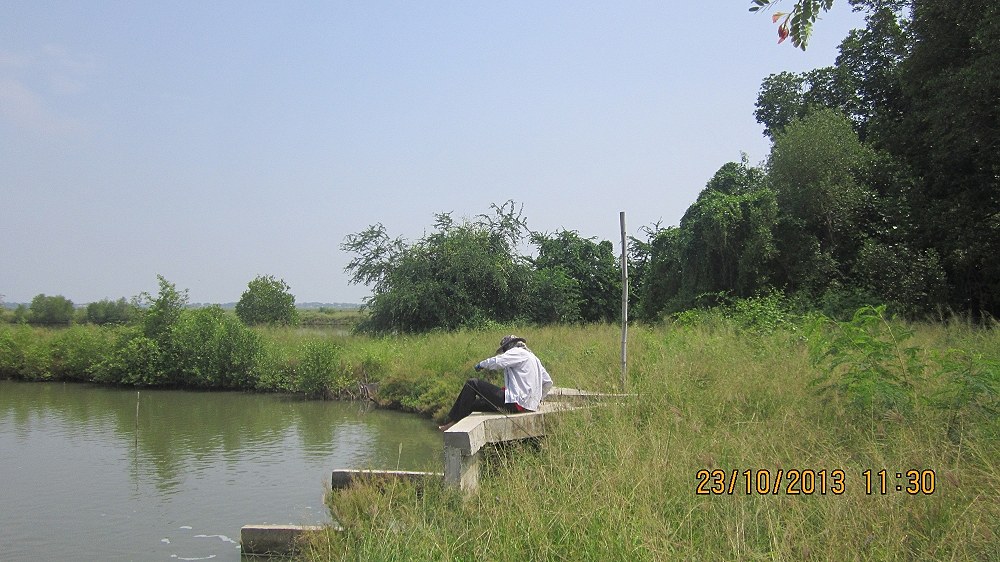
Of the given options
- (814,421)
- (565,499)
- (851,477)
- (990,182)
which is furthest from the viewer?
(990,182)

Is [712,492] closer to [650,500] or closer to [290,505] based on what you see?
[650,500]

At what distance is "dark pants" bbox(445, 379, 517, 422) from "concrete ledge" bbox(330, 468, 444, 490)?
1.13m

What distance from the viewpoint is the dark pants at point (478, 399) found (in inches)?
314

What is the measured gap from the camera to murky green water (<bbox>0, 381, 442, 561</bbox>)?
26.0 ft

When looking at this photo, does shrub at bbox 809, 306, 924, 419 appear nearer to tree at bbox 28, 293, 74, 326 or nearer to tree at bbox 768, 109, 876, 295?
tree at bbox 768, 109, 876, 295

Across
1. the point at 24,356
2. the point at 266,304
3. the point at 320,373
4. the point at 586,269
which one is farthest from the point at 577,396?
the point at 266,304

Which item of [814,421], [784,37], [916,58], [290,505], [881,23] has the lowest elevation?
[290,505]

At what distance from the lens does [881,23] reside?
21.2m

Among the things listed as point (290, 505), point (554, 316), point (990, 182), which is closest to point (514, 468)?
point (290, 505)

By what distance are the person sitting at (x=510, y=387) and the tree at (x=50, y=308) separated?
154 feet

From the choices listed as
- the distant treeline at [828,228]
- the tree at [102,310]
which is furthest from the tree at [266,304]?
the distant treeline at [828,228]

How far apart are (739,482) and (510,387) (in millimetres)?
3268

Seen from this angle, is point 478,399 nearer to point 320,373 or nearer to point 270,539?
point 270,539

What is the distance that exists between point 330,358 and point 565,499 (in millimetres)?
15638
